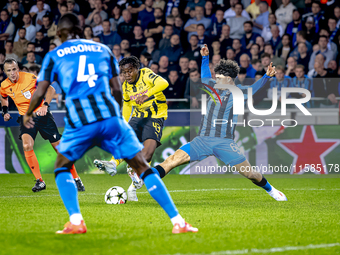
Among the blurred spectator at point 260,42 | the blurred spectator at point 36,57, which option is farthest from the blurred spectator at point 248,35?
the blurred spectator at point 36,57

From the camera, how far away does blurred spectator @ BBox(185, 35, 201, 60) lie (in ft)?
41.4

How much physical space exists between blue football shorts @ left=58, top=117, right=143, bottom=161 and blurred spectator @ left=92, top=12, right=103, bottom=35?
10453mm

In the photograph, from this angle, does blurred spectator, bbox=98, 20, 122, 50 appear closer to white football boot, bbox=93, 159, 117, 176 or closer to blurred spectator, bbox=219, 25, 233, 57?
blurred spectator, bbox=219, 25, 233, 57

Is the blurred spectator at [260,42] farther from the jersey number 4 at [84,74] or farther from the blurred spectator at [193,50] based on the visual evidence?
the jersey number 4 at [84,74]

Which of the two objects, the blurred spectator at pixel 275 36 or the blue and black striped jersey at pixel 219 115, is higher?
the blurred spectator at pixel 275 36

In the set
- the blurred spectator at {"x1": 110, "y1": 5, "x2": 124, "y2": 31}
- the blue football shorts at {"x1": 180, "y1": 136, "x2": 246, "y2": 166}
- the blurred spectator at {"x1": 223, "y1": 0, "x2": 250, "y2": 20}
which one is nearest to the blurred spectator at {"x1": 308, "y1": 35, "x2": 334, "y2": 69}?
the blurred spectator at {"x1": 223, "y1": 0, "x2": 250, "y2": 20}

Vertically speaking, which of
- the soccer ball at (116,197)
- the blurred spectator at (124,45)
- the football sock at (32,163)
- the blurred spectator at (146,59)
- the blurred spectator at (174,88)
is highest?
the blurred spectator at (124,45)

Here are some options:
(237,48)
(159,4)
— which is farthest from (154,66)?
(159,4)

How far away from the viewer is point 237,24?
13250 millimetres

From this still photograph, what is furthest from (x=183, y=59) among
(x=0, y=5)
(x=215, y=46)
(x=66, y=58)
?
(x=66, y=58)

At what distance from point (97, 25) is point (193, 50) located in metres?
3.47

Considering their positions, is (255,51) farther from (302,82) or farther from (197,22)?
(197,22)

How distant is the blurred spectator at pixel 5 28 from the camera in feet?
48.8

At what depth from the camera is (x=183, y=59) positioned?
12203 millimetres
